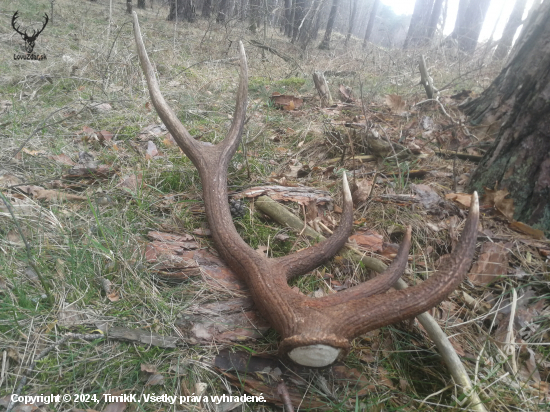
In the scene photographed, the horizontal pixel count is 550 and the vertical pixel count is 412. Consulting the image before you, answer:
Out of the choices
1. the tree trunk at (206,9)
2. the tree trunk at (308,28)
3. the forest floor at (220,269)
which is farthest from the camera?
the tree trunk at (206,9)

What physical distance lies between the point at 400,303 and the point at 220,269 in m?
0.86

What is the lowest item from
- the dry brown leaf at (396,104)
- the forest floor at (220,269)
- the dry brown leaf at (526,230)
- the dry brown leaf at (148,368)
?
the dry brown leaf at (148,368)

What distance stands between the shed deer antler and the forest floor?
15cm

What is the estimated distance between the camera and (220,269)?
170cm

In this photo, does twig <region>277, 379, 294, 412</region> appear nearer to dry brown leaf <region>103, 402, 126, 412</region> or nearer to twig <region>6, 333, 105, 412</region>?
dry brown leaf <region>103, 402, 126, 412</region>

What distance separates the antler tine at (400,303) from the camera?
4.00 feet

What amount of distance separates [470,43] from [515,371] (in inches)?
481

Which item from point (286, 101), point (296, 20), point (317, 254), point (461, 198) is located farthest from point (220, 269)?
point (296, 20)

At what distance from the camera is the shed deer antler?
116 centimetres

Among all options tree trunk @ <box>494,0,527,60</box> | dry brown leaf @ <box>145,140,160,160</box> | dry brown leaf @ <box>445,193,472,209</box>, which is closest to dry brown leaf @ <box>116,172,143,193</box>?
dry brown leaf @ <box>145,140,160,160</box>

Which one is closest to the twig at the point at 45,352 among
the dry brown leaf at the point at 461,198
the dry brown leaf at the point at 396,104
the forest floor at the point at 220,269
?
the forest floor at the point at 220,269

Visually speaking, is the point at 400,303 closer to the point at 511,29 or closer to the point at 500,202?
the point at 500,202

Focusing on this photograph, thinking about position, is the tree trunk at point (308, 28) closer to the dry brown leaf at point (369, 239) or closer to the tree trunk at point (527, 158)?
the tree trunk at point (527, 158)

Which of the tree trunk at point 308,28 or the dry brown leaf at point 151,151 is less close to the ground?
the tree trunk at point 308,28
